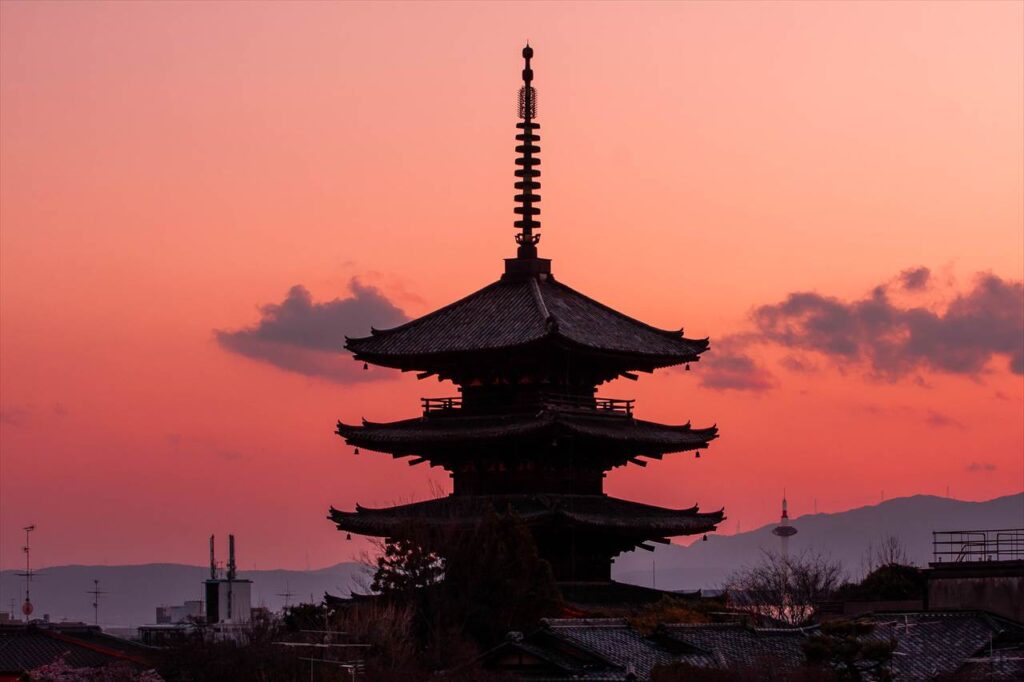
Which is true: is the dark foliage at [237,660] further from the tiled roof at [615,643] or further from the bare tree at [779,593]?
the bare tree at [779,593]

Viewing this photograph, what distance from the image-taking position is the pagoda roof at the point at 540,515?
254 ft

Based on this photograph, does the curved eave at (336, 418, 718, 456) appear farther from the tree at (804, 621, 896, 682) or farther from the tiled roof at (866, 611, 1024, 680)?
the tree at (804, 621, 896, 682)

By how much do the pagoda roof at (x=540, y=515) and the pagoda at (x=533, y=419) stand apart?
0.25ft

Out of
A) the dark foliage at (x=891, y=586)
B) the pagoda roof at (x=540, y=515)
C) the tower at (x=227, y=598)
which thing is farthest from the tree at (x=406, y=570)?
the tower at (x=227, y=598)

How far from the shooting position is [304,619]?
76750mm

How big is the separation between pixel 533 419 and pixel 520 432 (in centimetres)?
94

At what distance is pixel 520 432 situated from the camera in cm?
7825

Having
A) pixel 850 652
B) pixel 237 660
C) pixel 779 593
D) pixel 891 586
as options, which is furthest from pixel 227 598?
pixel 850 652

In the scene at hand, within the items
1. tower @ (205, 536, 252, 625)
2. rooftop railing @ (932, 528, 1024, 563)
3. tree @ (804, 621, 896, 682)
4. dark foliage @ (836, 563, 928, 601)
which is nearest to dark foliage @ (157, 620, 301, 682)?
tree @ (804, 621, 896, 682)

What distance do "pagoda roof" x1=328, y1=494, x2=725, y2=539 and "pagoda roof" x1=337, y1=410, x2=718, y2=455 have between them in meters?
2.44

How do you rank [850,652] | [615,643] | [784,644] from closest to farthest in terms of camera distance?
[850,652] < [615,643] < [784,644]

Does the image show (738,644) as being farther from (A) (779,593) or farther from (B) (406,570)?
(A) (779,593)

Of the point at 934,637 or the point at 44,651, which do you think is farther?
the point at 44,651

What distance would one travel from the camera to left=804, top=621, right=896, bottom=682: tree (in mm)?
62125
